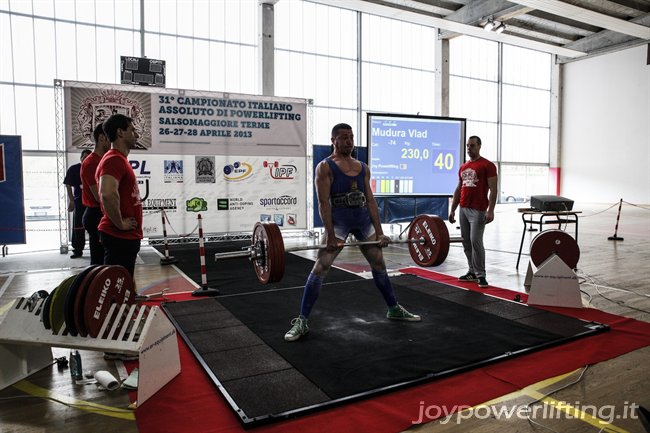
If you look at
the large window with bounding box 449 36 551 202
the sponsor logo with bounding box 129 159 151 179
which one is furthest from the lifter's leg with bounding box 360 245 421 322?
the large window with bounding box 449 36 551 202

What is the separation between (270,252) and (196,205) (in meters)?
4.71

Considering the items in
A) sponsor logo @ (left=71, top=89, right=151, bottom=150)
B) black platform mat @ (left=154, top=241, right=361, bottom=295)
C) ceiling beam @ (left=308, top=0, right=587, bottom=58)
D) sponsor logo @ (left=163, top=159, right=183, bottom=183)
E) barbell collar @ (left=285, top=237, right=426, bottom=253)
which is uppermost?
ceiling beam @ (left=308, top=0, right=587, bottom=58)

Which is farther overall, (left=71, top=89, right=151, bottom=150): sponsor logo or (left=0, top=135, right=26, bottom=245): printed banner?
(left=71, top=89, right=151, bottom=150): sponsor logo

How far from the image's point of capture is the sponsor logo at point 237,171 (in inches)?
286

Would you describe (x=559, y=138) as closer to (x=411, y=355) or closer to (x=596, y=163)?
(x=596, y=163)

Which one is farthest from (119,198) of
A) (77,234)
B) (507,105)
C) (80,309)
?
(507,105)

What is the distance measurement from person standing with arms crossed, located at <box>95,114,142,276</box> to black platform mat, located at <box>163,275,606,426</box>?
27.4 inches

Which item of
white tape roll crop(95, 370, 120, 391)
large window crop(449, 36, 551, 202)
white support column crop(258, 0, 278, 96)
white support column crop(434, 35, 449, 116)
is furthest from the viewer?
large window crop(449, 36, 551, 202)

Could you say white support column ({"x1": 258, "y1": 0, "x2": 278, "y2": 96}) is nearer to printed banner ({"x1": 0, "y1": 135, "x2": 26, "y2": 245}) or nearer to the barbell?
printed banner ({"x1": 0, "y1": 135, "x2": 26, "y2": 245})

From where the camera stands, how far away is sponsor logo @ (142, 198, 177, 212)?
6.79 metres

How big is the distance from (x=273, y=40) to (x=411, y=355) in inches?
330

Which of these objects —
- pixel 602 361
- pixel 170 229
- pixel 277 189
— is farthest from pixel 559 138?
pixel 602 361

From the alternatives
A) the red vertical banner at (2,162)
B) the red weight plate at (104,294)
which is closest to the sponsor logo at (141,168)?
the red vertical banner at (2,162)

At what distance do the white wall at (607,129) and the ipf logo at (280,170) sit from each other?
38.8 ft
